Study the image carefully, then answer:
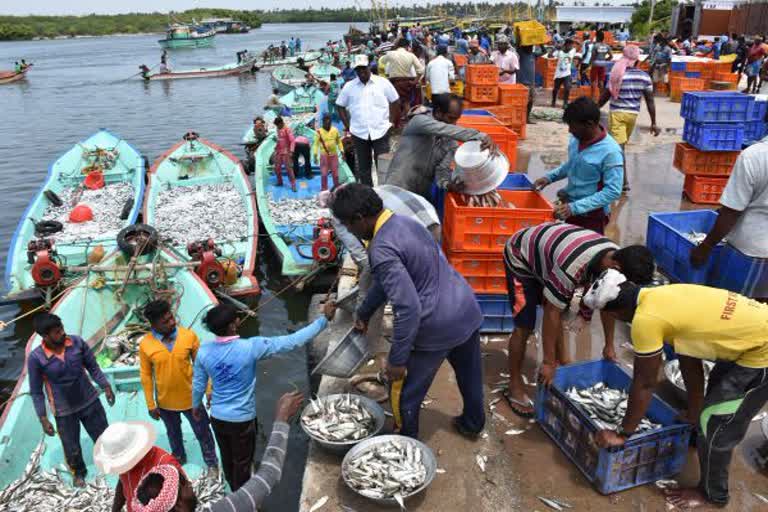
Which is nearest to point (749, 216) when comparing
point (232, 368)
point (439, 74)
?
point (232, 368)

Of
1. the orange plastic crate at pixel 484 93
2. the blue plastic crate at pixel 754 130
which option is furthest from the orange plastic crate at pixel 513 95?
the blue plastic crate at pixel 754 130

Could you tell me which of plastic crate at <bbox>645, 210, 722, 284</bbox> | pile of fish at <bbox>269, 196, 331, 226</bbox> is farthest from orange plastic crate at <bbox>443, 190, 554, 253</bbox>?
pile of fish at <bbox>269, 196, 331, 226</bbox>

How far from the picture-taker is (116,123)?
31.4m

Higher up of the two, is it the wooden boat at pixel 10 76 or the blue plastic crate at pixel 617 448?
the wooden boat at pixel 10 76

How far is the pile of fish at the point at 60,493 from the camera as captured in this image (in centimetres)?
539

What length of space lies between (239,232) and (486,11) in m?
130

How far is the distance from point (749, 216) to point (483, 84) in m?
8.93

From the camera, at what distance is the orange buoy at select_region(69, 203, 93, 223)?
1265 centimetres

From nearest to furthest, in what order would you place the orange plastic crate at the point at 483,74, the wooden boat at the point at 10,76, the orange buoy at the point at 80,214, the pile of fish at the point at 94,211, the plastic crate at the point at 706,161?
the plastic crate at the point at 706,161 < the pile of fish at the point at 94,211 < the orange plastic crate at the point at 483,74 < the orange buoy at the point at 80,214 < the wooden boat at the point at 10,76

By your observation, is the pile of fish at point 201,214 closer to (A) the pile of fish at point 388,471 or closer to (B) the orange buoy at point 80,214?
(B) the orange buoy at point 80,214

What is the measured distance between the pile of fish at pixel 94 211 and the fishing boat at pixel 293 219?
131 inches

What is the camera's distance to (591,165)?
4.99 m

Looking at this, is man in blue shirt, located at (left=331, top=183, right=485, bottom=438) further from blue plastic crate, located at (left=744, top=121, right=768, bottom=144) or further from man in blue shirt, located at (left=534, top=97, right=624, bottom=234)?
blue plastic crate, located at (left=744, top=121, right=768, bottom=144)

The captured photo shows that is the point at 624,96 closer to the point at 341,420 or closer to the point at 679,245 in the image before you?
the point at 679,245
